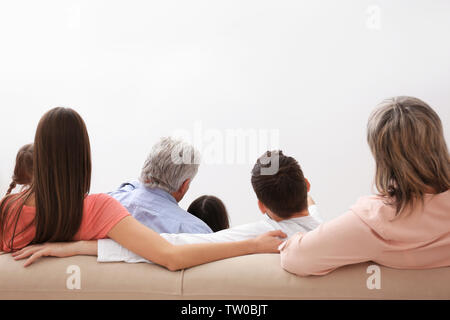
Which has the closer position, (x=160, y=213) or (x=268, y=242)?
(x=268, y=242)

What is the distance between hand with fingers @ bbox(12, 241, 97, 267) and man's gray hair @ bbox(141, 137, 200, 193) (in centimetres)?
48

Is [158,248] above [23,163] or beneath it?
beneath

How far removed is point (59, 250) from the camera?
3.46ft

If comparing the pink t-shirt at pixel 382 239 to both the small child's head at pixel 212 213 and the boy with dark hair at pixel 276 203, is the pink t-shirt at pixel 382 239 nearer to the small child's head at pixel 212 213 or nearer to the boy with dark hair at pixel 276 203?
the boy with dark hair at pixel 276 203

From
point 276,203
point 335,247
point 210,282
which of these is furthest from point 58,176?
point 335,247

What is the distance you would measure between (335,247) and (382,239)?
0.36 feet

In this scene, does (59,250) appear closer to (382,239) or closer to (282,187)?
(282,187)

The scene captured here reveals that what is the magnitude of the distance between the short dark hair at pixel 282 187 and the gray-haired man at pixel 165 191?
0.35 metres

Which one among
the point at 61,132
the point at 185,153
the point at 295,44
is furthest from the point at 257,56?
the point at 61,132

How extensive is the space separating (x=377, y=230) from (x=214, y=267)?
38 cm

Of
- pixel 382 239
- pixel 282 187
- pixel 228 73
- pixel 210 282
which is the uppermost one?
pixel 228 73

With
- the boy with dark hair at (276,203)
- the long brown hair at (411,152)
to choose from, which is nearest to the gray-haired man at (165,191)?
the boy with dark hair at (276,203)

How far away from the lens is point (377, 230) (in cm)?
95
